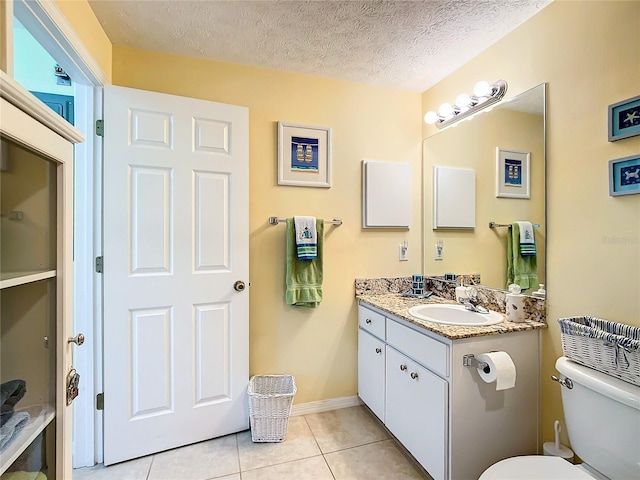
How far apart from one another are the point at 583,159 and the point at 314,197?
1434 millimetres

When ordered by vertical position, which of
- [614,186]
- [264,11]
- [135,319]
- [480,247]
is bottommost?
[135,319]

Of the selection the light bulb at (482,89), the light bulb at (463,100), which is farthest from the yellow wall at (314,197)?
the light bulb at (482,89)

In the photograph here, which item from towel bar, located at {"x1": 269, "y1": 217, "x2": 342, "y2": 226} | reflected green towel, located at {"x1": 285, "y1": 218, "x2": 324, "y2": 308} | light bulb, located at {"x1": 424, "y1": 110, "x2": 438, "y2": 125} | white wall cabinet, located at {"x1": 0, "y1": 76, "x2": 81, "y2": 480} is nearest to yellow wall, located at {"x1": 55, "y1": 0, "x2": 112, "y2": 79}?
white wall cabinet, located at {"x1": 0, "y1": 76, "x2": 81, "y2": 480}

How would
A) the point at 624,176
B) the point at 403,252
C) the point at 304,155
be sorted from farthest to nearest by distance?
the point at 403,252, the point at 304,155, the point at 624,176

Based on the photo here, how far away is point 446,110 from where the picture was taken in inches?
81.4

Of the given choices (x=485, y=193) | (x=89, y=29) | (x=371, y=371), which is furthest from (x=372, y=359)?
(x=89, y=29)

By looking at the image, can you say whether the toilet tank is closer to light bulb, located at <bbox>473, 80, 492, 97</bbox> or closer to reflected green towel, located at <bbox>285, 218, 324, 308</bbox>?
reflected green towel, located at <bbox>285, 218, 324, 308</bbox>

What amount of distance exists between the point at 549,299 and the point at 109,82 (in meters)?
2.57

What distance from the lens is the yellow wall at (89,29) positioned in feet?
4.19

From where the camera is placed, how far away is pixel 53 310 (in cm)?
85

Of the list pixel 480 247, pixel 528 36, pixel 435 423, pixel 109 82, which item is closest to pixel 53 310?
pixel 109 82

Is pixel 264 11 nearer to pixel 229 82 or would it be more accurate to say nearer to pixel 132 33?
pixel 229 82

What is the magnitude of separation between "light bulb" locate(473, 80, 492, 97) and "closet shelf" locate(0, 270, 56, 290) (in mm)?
2124

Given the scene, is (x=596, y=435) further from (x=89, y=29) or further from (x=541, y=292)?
(x=89, y=29)
